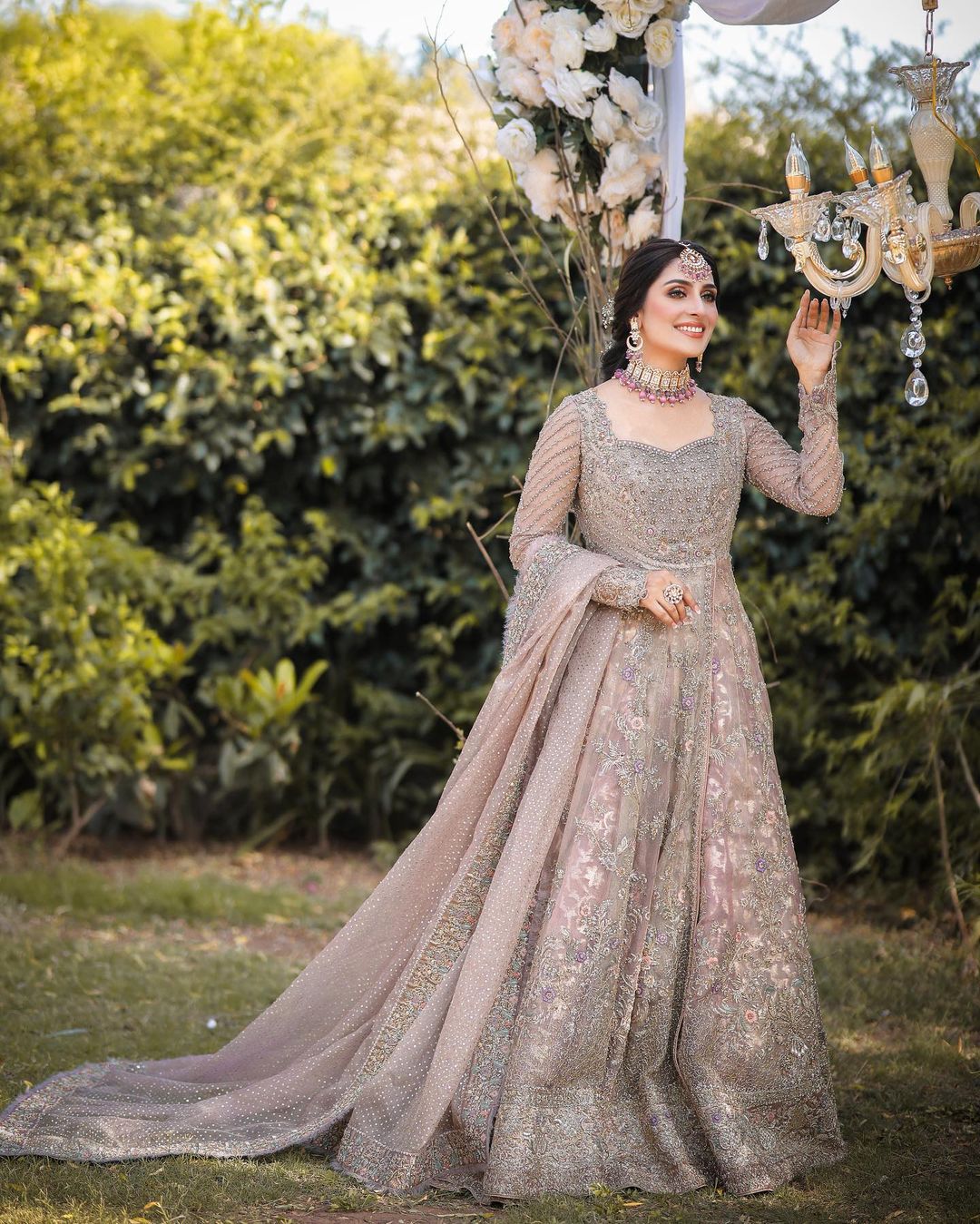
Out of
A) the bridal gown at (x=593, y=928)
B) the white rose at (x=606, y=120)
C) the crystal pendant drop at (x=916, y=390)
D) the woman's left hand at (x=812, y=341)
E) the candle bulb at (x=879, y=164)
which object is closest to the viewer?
the crystal pendant drop at (x=916, y=390)

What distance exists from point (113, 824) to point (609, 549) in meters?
3.16

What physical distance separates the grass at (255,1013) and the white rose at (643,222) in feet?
6.39

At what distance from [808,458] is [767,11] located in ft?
2.97

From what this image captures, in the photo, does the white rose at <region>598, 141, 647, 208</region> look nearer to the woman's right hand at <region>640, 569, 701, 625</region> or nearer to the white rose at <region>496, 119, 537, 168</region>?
the white rose at <region>496, 119, 537, 168</region>

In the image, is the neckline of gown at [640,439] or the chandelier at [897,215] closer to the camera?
the chandelier at [897,215]

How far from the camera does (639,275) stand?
2.82m

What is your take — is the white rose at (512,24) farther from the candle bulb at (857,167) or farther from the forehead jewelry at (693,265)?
the candle bulb at (857,167)

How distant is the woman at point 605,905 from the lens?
2.58m

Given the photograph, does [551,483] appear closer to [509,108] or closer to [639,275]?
[639,275]

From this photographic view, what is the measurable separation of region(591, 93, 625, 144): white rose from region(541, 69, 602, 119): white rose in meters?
0.02

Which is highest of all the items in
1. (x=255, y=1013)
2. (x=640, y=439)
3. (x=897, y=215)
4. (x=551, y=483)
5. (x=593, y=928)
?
(x=897, y=215)

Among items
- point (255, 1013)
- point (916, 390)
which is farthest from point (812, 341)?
point (255, 1013)

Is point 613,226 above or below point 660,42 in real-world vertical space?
below

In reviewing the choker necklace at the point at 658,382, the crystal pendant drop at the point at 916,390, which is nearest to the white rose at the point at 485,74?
the choker necklace at the point at 658,382
